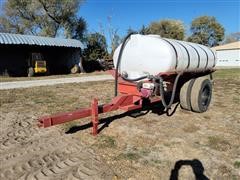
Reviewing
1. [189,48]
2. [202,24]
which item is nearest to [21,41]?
[189,48]

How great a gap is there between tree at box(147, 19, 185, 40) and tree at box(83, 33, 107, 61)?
16187 millimetres

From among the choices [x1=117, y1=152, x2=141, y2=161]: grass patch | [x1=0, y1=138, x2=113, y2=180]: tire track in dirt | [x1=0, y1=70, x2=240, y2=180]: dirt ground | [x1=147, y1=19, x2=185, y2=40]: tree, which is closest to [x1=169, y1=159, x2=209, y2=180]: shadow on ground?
[x1=0, y1=70, x2=240, y2=180]: dirt ground

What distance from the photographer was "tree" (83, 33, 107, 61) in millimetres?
29297

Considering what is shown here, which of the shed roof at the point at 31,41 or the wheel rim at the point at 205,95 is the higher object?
the shed roof at the point at 31,41

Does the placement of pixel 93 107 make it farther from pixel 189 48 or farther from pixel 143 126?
pixel 189 48

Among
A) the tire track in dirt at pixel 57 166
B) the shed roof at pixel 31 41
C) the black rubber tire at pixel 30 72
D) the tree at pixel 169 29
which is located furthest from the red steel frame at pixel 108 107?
the tree at pixel 169 29

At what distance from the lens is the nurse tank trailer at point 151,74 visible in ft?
17.2

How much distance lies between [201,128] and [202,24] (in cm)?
4986

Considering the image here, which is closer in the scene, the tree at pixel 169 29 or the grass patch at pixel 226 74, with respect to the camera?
the grass patch at pixel 226 74

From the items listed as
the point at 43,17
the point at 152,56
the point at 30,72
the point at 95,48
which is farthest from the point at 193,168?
the point at 43,17

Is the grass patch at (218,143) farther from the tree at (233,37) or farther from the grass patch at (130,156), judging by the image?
the tree at (233,37)

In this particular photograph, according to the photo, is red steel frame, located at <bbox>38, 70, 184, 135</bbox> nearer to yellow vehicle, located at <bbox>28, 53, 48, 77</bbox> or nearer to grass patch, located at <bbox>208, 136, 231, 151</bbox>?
grass patch, located at <bbox>208, 136, 231, 151</bbox>

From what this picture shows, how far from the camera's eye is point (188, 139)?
4543mm

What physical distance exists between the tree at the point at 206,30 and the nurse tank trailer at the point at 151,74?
4695cm
